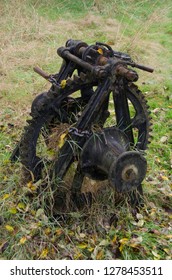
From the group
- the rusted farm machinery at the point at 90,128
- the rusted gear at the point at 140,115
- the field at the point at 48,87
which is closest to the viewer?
the rusted farm machinery at the point at 90,128

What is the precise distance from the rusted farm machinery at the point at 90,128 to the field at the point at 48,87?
0.25m

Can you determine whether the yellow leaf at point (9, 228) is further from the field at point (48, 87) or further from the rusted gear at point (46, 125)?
the rusted gear at point (46, 125)

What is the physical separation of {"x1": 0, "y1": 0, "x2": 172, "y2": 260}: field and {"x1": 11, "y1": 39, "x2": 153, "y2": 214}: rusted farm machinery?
0.84ft

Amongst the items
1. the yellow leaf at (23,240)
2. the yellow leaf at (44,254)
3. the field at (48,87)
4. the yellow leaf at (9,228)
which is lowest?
the yellow leaf at (44,254)

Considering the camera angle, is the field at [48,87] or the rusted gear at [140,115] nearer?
the field at [48,87]

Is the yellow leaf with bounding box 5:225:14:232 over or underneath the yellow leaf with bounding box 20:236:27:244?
underneath

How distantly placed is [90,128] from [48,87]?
132 inches

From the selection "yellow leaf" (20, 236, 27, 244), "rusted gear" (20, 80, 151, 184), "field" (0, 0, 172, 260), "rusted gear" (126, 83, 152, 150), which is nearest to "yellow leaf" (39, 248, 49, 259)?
"field" (0, 0, 172, 260)

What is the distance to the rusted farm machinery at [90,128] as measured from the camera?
10.2ft

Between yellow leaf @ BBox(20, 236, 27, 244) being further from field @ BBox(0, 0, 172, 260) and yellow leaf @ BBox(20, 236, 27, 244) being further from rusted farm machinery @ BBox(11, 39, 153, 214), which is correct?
rusted farm machinery @ BBox(11, 39, 153, 214)

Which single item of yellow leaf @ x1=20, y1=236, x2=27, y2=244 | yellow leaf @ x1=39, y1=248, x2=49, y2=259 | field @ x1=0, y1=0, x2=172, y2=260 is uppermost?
field @ x1=0, y1=0, x2=172, y2=260

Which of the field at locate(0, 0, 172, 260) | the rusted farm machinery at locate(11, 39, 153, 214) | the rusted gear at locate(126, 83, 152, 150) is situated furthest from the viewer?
the rusted gear at locate(126, 83, 152, 150)

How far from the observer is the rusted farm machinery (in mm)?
3121

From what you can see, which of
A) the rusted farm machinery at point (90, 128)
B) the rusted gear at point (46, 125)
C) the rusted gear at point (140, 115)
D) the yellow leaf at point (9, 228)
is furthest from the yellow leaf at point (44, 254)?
the rusted gear at point (140, 115)
